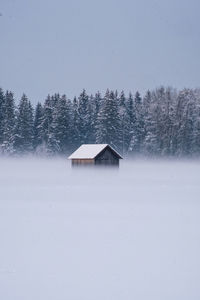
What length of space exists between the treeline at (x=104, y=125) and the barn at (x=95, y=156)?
26.4 m

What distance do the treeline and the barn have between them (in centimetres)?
2644

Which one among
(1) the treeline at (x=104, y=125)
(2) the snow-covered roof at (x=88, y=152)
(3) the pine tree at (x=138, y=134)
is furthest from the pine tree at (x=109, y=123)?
(2) the snow-covered roof at (x=88, y=152)

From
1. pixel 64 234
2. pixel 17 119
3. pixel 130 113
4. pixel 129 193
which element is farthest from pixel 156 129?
pixel 64 234

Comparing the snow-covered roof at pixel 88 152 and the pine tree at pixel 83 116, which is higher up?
the pine tree at pixel 83 116

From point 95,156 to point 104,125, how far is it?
29.7m

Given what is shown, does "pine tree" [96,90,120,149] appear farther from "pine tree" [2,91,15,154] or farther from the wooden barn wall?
the wooden barn wall

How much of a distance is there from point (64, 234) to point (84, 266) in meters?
A: 3.24

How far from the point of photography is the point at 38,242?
13.0 metres

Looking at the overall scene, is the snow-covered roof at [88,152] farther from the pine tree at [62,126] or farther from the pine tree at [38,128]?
the pine tree at [38,128]

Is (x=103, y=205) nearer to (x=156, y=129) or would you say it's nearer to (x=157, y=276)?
(x=157, y=276)

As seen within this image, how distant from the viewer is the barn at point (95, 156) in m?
58.3

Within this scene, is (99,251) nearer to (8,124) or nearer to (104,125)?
(104,125)

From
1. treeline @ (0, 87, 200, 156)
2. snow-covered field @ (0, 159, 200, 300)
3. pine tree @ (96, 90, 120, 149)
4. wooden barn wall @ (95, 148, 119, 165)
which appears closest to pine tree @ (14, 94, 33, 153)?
treeline @ (0, 87, 200, 156)

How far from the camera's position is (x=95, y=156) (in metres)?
57.7
